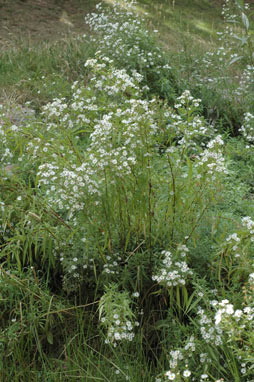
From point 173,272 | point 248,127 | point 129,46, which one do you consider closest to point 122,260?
point 173,272

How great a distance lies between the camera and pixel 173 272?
94.8 inches

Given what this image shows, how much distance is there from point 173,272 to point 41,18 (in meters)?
8.85

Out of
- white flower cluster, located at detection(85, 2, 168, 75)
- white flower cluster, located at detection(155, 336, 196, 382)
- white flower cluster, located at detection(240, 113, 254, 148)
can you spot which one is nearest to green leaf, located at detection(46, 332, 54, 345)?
white flower cluster, located at detection(155, 336, 196, 382)

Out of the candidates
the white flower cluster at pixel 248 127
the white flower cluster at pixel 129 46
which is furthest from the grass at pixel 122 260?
the white flower cluster at pixel 129 46

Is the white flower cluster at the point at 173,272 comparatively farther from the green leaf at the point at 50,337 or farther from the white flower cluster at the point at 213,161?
the green leaf at the point at 50,337

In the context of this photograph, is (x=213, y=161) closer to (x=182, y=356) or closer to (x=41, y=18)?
(x=182, y=356)

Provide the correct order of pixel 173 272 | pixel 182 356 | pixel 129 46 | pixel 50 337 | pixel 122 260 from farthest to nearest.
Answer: pixel 129 46 → pixel 122 260 → pixel 50 337 → pixel 173 272 → pixel 182 356

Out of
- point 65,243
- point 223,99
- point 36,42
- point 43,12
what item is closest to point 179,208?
point 65,243

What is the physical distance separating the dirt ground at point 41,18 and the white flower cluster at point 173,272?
22.2ft

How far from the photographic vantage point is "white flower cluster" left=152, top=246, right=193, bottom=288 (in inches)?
94.9

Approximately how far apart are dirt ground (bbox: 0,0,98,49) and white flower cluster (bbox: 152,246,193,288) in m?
6.76

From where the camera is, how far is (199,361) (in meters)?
2.42

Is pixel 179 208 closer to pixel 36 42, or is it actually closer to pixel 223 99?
pixel 223 99

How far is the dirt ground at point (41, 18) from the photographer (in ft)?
28.9
